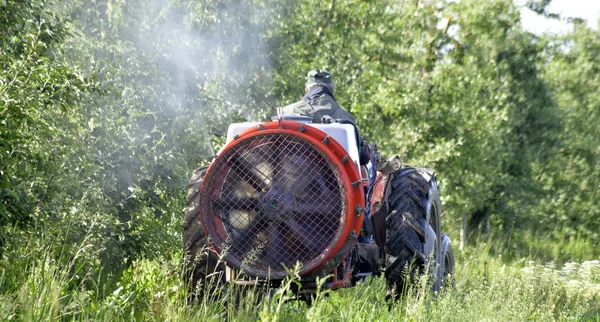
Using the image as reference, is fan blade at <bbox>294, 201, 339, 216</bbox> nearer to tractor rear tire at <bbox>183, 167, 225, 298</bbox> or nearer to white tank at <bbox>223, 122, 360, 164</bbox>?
white tank at <bbox>223, 122, 360, 164</bbox>

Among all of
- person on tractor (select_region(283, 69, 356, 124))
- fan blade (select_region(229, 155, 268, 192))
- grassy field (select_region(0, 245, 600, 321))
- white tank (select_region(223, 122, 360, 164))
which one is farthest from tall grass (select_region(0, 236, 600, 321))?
person on tractor (select_region(283, 69, 356, 124))

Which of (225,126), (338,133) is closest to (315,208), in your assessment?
(338,133)

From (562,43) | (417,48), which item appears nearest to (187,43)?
(417,48)

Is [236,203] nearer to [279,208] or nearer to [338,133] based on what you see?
[279,208]

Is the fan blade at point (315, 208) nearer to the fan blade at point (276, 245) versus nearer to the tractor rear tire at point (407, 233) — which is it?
the fan blade at point (276, 245)

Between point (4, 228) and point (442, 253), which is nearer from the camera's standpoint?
point (4, 228)

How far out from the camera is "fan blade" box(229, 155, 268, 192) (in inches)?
206

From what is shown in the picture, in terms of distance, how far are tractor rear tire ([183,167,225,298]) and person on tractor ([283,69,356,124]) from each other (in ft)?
3.39

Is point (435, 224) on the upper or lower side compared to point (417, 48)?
lower

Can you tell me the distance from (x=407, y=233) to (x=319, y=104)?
3.71ft

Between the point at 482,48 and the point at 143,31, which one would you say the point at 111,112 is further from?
the point at 482,48

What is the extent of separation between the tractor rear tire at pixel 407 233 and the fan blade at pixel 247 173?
1268 millimetres

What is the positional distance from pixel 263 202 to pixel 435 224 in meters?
2.51

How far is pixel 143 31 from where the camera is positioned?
8.82 m
